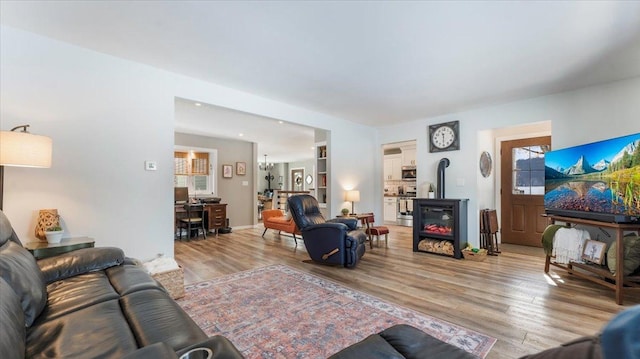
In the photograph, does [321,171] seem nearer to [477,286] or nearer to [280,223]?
[280,223]

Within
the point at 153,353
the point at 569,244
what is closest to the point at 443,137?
the point at 569,244

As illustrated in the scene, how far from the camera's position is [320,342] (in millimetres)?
1982

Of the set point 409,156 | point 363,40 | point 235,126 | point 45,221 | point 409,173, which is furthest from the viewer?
point 409,156

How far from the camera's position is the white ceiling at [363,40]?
2.08m

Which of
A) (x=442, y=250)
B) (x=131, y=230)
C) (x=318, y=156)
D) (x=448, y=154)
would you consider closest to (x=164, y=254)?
(x=131, y=230)

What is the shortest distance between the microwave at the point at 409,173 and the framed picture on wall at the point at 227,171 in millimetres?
5025

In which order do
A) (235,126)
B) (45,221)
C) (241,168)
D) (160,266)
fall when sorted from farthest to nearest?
1. (241,168)
2. (235,126)
3. (160,266)
4. (45,221)

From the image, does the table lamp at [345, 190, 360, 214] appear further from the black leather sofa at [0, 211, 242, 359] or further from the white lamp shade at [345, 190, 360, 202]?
the black leather sofa at [0, 211, 242, 359]

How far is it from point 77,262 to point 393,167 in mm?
7947

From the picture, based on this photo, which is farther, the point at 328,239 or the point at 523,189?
the point at 523,189

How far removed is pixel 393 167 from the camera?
873cm

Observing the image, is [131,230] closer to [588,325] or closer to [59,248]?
[59,248]

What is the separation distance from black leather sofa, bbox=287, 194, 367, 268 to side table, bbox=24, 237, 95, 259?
2.38m

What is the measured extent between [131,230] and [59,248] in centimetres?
70
